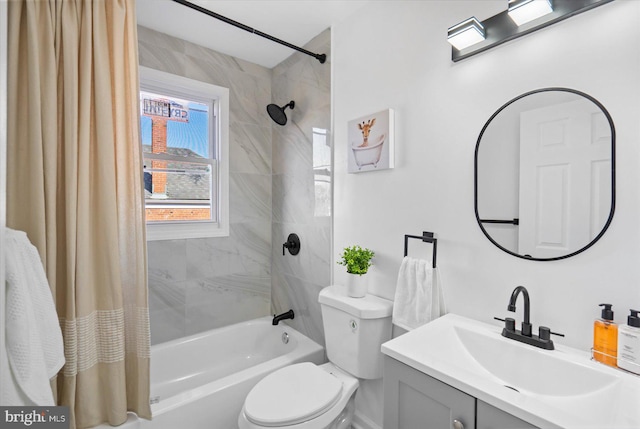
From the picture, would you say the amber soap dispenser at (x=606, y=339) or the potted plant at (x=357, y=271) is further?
the potted plant at (x=357, y=271)

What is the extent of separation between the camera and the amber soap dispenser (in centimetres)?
94

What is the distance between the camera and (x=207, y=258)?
93.0 inches

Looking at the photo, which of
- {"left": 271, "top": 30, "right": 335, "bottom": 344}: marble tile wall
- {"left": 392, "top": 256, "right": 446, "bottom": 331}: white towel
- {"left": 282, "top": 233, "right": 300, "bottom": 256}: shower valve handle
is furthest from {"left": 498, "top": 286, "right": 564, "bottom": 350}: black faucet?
{"left": 282, "top": 233, "right": 300, "bottom": 256}: shower valve handle

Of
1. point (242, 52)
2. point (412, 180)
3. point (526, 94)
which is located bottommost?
point (412, 180)

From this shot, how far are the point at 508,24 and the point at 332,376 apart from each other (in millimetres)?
1724

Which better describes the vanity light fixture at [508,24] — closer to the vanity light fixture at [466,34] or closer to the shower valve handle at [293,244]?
the vanity light fixture at [466,34]

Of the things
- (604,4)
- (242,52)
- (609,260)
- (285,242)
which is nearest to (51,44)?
(242,52)

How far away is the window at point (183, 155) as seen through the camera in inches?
87.1

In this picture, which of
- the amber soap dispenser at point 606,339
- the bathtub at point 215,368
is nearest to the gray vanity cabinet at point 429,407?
the amber soap dispenser at point 606,339

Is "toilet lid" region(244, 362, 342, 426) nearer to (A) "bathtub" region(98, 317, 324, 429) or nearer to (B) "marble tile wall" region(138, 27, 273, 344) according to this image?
(A) "bathtub" region(98, 317, 324, 429)

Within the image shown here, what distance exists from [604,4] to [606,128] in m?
0.40

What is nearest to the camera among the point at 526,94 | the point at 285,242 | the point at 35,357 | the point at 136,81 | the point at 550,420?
the point at 550,420

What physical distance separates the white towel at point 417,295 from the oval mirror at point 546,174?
0.32 meters

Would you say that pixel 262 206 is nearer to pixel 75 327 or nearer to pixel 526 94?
pixel 75 327
